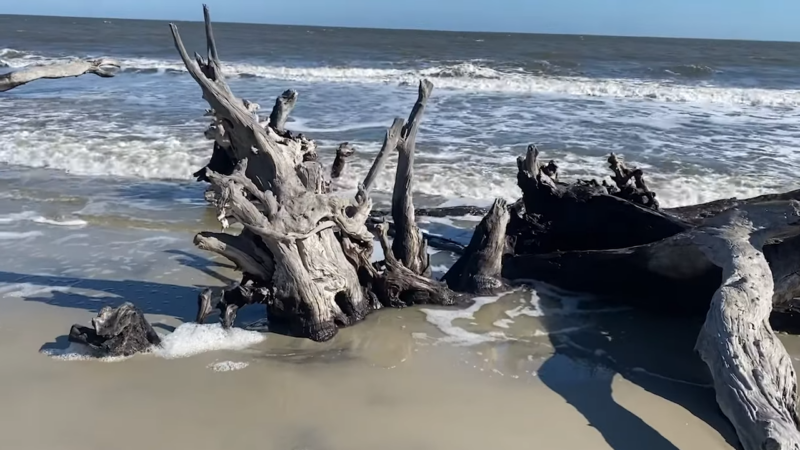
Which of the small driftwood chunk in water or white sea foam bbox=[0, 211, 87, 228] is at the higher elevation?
the small driftwood chunk in water

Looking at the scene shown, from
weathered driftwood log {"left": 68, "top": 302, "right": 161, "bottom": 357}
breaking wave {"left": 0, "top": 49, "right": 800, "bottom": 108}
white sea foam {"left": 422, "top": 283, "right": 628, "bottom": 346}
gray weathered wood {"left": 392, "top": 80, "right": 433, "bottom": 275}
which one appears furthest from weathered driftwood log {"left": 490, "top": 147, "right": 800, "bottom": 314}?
breaking wave {"left": 0, "top": 49, "right": 800, "bottom": 108}

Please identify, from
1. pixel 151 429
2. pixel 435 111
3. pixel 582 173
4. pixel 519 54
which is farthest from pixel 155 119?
pixel 519 54

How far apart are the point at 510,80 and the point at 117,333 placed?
19.7m

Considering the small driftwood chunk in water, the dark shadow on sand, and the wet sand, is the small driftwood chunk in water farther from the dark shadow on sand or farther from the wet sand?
the dark shadow on sand

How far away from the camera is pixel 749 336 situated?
2.99 meters

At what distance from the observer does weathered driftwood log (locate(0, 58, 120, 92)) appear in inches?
132

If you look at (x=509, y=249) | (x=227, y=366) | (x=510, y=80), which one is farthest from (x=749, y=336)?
→ (x=510, y=80)

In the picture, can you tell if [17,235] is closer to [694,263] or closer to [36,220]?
[36,220]

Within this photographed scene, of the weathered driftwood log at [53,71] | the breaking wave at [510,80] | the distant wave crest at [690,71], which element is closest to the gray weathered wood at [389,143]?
the weathered driftwood log at [53,71]

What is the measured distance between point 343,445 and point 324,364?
2.51 ft

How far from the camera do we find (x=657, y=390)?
140 inches

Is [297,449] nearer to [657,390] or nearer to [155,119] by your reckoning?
[657,390]

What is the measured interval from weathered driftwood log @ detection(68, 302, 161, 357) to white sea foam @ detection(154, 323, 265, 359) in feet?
0.37

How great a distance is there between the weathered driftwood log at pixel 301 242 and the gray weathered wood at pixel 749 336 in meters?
1.73
